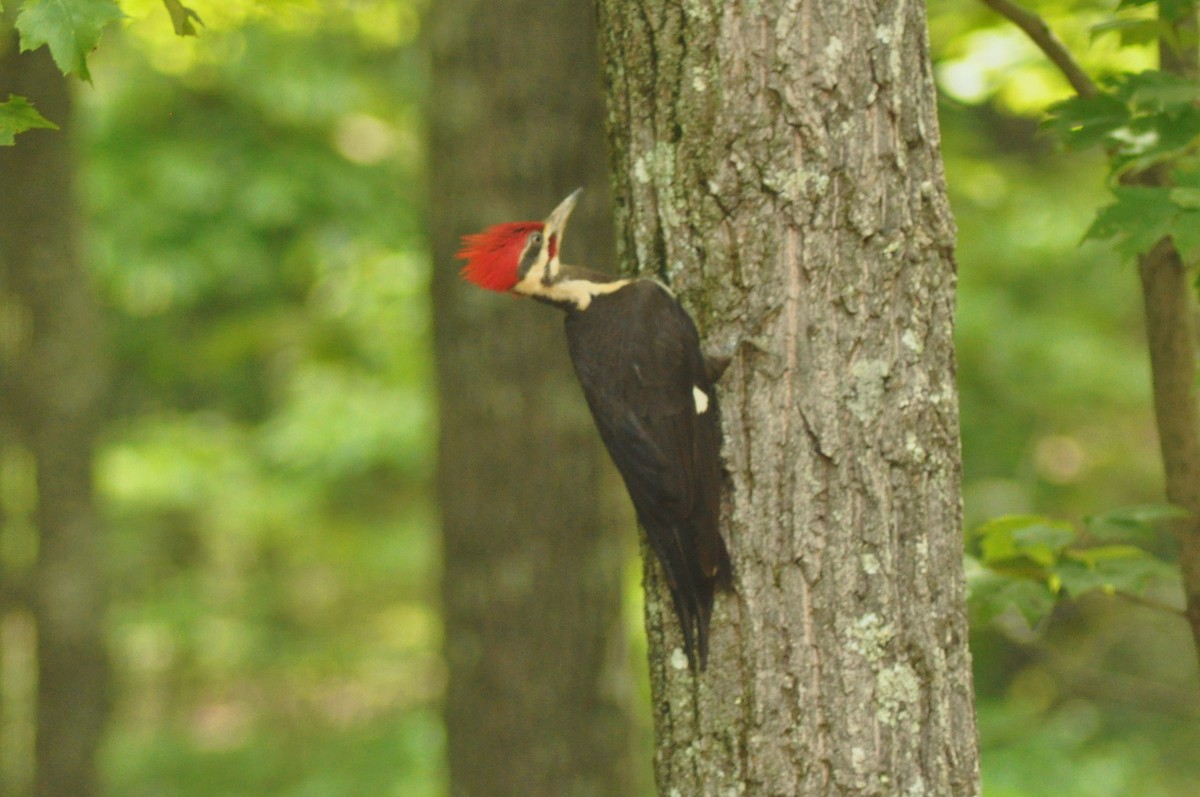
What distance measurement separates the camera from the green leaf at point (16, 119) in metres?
1.88

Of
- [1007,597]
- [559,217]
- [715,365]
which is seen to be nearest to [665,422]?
[715,365]

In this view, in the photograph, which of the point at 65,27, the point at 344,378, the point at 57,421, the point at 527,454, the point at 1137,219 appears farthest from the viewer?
the point at 344,378

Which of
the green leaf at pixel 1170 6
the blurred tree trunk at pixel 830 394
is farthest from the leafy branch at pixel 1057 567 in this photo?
the green leaf at pixel 1170 6

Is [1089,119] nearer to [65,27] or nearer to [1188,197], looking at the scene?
[1188,197]

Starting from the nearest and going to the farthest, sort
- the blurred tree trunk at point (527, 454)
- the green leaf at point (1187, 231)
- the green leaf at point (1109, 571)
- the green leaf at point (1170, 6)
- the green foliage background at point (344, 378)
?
the green leaf at point (1187, 231), the green leaf at point (1170, 6), the green leaf at point (1109, 571), the blurred tree trunk at point (527, 454), the green foliage background at point (344, 378)

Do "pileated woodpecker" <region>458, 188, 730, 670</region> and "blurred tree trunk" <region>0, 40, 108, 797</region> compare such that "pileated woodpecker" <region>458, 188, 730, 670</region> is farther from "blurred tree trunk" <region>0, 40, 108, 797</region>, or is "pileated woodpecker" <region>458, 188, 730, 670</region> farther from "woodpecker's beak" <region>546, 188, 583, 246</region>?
"blurred tree trunk" <region>0, 40, 108, 797</region>

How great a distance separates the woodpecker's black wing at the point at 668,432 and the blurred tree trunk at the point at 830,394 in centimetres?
5

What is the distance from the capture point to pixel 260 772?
10.1 meters

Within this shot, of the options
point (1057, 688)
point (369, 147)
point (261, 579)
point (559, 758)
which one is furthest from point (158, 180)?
point (1057, 688)

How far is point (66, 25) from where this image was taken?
1842mm

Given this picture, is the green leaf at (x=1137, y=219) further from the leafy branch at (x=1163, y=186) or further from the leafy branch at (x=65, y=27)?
the leafy branch at (x=65, y=27)

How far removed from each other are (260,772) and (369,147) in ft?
17.0

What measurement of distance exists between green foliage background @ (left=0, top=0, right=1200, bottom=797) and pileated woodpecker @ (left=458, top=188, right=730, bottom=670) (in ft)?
13.0

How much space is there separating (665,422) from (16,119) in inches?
45.9
